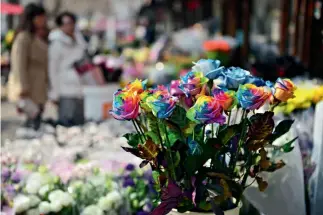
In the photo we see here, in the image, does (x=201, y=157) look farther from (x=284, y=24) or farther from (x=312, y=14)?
(x=284, y=24)

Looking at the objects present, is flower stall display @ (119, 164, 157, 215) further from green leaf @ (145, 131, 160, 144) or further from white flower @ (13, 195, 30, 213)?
green leaf @ (145, 131, 160, 144)

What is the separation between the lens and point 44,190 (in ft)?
8.16

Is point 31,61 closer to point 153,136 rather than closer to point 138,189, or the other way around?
point 138,189

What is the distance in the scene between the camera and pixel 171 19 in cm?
1966

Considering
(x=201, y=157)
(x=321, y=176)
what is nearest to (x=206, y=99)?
(x=201, y=157)

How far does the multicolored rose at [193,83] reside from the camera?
186 cm

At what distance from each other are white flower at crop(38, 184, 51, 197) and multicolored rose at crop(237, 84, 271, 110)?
1068 mm

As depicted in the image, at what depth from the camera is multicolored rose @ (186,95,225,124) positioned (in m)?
1.70

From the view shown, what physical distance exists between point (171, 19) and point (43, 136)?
16.1 m

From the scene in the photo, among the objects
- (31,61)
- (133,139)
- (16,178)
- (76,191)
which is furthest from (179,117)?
(31,61)

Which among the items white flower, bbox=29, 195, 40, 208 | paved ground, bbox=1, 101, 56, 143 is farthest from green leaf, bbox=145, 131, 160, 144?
paved ground, bbox=1, 101, 56, 143

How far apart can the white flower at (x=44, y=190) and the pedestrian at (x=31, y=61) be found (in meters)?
3.46

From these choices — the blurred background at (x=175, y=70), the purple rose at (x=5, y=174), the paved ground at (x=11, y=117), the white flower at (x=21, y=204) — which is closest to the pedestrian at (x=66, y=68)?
the blurred background at (x=175, y=70)

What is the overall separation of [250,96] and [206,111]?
0.16 meters
